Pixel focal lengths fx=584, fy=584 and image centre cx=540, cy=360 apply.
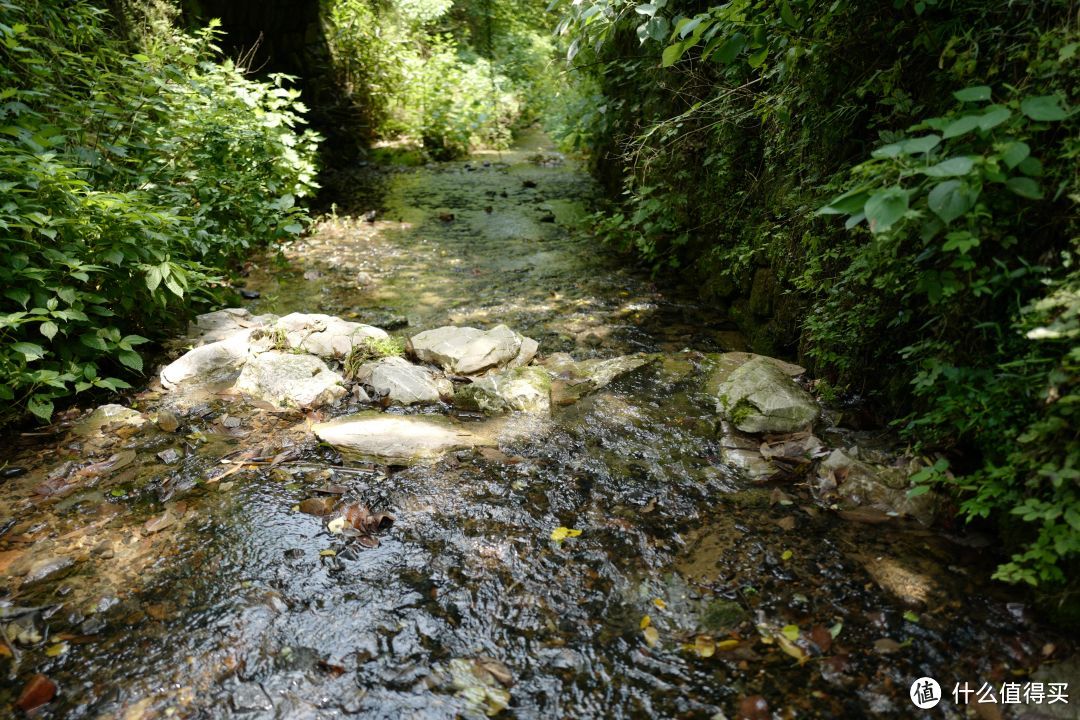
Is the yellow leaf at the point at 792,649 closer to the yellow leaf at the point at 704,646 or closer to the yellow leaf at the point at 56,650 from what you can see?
the yellow leaf at the point at 704,646

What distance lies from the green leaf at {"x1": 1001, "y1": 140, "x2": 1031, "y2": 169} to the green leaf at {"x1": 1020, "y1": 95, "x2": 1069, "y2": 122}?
3.4 inches

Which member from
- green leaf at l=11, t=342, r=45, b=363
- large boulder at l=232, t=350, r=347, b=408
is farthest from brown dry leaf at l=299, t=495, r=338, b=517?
green leaf at l=11, t=342, r=45, b=363

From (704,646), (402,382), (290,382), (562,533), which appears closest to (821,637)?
(704,646)

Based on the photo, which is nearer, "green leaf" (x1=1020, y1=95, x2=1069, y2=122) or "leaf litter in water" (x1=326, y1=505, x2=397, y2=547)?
"green leaf" (x1=1020, y1=95, x2=1069, y2=122)

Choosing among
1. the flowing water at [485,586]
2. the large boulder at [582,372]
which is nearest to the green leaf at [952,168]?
the flowing water at [485,586]

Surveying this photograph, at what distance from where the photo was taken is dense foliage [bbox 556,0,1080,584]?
195 centimetres

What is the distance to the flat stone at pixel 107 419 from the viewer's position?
349 centimetres

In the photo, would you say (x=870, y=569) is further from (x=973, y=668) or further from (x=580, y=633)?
(x=580, y=633)

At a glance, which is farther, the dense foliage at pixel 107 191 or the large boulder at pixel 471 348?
the large boulder at pixel 471 348

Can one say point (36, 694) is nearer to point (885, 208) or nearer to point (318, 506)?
point (318, 506)

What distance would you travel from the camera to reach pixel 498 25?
71.4 ft

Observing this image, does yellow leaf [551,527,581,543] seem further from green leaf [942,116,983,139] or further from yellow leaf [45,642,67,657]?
green leaf [942,116,983,139]

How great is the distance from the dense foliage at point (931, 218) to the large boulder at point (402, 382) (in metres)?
2.50

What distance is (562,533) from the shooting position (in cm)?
280
